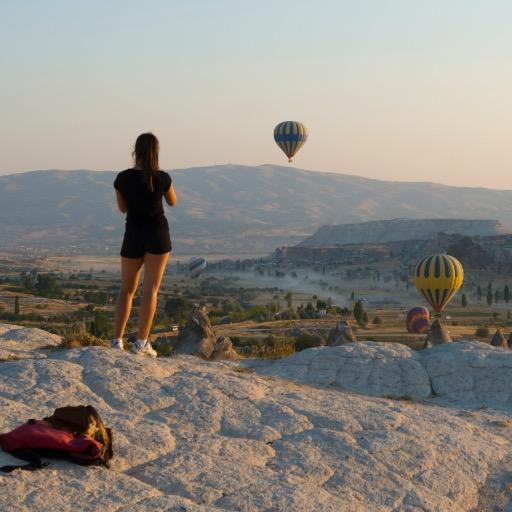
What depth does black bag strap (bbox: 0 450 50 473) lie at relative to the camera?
237 inches

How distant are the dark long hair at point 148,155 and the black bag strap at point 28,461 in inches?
→ 137

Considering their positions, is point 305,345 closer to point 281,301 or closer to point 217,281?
point 281,301

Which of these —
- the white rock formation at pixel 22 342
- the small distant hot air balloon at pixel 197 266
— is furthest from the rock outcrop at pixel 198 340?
the small distant hot air balloon at pixel 197 266

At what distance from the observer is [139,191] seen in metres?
9.04

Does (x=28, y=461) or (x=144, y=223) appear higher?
(x=144, y=223)

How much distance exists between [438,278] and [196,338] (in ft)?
119

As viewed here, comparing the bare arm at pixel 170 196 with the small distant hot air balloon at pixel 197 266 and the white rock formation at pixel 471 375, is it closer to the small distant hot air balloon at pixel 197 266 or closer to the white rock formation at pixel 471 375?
the white rock formation at pixel 471 375

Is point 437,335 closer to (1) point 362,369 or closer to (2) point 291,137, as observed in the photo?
(1) point 362,369

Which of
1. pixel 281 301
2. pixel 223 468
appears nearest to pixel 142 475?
pixel 223 468

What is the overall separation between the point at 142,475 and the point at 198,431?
1.12 metres

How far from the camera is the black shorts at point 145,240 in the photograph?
9.22 metres

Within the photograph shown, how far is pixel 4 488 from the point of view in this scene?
580cm

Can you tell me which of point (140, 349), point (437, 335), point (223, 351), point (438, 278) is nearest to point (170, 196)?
point (140, 349)

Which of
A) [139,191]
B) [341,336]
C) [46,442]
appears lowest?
[341,336]
